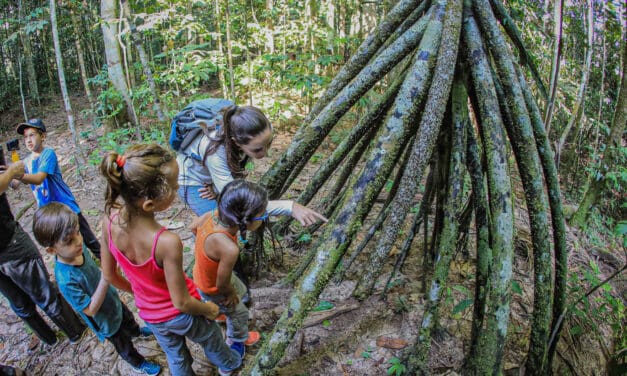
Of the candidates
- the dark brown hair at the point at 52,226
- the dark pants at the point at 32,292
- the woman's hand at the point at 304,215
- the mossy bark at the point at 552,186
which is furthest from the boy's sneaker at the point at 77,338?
the mossy bark at the point at 552,186

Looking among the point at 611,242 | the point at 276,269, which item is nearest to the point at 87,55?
the point at 276,269

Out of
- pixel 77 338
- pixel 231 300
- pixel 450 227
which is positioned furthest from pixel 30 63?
pixel 450 227

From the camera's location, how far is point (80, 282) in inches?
93.3

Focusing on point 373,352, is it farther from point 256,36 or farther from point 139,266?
point 256,36

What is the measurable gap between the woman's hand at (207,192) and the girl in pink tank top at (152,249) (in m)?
0.60

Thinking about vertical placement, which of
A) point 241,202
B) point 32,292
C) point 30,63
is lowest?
point 32,292

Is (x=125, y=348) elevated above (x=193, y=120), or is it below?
below

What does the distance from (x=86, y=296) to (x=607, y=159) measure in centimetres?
547

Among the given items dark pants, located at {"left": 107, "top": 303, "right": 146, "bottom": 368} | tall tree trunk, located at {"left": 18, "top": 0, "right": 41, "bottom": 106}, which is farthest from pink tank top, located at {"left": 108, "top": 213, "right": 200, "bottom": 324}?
tall tree trunk, located at {"left": 18, "top": 0, "right": 41, "bottom": 106}

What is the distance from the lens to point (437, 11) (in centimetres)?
188

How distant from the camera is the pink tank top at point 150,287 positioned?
176cm

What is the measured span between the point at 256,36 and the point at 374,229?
228 inches

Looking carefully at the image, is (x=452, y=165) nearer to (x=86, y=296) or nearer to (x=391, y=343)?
(x=391, y=343)

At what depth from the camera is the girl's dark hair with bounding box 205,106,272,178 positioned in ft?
6.34
